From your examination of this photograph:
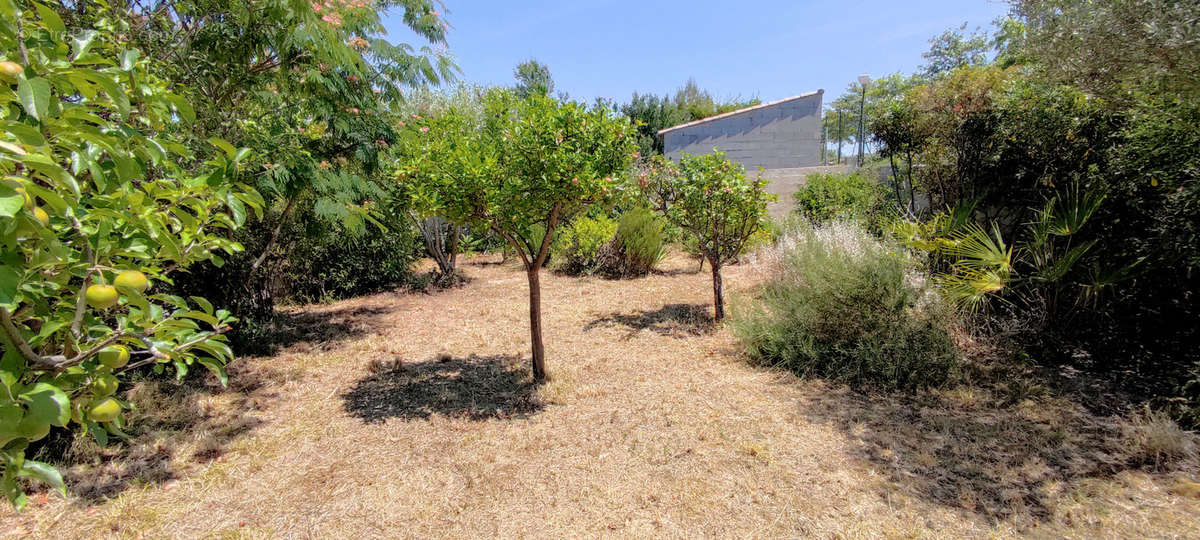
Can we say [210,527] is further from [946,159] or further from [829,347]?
[946,159]

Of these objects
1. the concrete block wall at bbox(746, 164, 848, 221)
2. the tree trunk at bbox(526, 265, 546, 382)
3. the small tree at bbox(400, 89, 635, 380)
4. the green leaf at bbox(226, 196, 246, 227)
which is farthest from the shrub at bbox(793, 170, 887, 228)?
the green leaf at bbox(226, 196, 246, 227)

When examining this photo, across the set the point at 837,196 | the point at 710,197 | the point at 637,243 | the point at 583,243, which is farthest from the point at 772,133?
the point at 710,197

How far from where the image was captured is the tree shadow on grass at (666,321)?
5.97 meters

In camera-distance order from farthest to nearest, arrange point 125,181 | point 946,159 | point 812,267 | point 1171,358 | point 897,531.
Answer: point 946,159
point 812,267
point 1171,358
point 897,531
point 125,181

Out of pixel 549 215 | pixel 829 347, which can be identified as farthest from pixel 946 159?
pixel 549 215

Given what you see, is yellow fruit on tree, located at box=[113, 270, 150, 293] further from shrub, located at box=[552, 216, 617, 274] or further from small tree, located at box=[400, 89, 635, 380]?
shrub, located at box=[552, 216, 617, 274]

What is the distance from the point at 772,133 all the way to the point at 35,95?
18.5 meters

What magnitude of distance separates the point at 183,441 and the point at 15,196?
3.52m

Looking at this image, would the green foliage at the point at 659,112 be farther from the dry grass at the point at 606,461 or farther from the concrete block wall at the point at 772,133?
the dry grass at the point at 606,461

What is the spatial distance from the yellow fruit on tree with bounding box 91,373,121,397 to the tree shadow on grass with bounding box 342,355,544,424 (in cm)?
271

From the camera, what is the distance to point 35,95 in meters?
0.88

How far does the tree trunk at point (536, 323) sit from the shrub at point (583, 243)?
5412 millimetres

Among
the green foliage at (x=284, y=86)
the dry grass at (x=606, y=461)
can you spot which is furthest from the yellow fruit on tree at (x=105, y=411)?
the green foliage at (x=284, y=86)

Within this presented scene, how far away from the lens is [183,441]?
3.48 m
